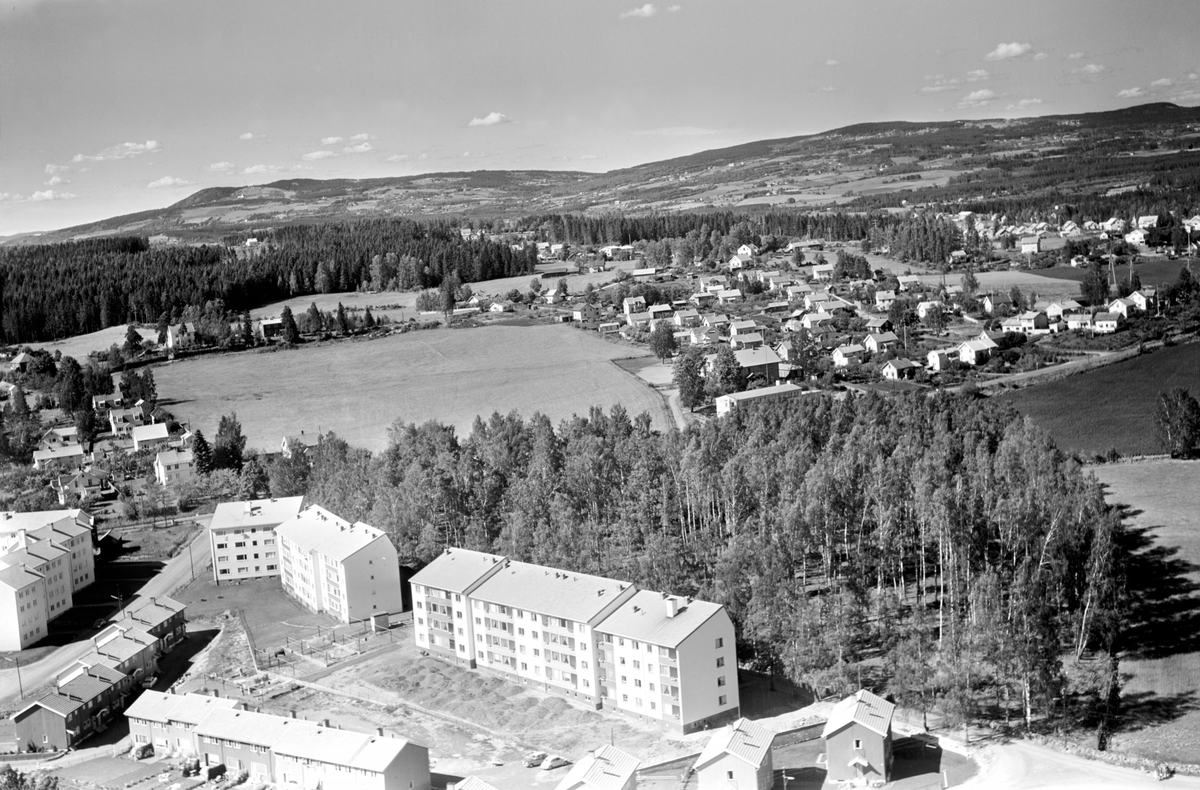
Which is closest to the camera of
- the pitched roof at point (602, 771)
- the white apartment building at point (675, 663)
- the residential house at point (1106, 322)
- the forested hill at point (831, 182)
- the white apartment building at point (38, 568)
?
the pitched roof at point (602, 771)

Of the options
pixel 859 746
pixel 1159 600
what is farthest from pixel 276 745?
pixel 1159 600

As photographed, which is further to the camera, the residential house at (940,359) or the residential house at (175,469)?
the residential house at (940,359)

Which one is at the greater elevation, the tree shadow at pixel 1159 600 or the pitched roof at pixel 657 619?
the pitched roof at pixel 657 619

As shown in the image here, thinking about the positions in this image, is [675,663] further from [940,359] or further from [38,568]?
[940,359]

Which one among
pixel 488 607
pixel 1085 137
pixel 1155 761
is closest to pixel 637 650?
pixel 488 607

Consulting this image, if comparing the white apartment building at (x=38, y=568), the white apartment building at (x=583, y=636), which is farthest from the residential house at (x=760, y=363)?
the white apartment building at (x=38, y=568)

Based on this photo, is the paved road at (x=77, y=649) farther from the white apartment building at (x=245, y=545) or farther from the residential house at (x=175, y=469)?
the residential house at (x=175, y=469)

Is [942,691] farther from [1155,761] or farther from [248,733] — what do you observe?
[248,733]

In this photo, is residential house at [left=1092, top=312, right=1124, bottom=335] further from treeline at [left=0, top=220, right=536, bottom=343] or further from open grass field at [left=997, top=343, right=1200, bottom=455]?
treeline at [left=0, top=220, right=536, bottom=343]
